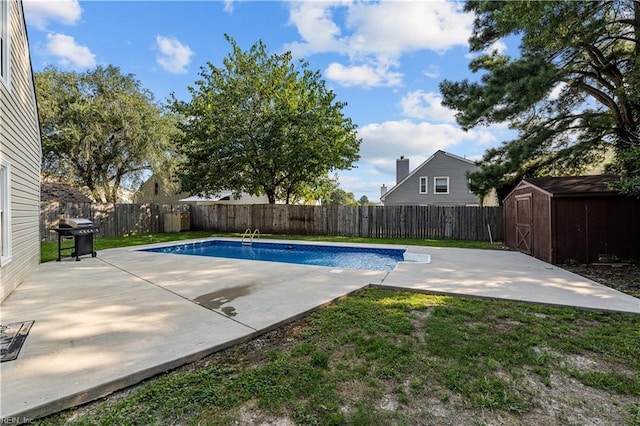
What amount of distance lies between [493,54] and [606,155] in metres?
5.26

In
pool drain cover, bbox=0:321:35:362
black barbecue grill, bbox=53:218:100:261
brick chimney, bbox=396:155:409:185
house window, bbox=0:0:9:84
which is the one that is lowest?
pool drain cover, bbox=0:321:35:362

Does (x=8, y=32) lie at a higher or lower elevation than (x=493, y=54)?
lower

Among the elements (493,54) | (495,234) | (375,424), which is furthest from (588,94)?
(375,424)

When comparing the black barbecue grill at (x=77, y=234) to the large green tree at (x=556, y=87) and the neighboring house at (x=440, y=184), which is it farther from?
the neighboring house at (x=440, y=184)

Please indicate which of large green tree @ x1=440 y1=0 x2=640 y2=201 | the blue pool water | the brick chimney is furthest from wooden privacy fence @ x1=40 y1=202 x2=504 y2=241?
the brick chimney

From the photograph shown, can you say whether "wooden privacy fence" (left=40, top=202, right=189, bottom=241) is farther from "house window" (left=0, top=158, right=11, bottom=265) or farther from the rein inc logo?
the rein inc logo

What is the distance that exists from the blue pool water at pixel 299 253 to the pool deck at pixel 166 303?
189cm

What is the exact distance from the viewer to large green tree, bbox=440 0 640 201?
680 cm

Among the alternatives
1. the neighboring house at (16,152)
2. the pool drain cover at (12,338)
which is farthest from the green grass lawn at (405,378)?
the neighboring house at (16,152)

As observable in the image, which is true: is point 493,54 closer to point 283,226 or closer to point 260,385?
point 283,226

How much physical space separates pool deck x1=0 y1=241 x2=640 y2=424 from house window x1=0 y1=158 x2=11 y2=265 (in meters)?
0.70

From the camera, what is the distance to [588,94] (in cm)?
962

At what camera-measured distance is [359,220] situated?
13.7 m

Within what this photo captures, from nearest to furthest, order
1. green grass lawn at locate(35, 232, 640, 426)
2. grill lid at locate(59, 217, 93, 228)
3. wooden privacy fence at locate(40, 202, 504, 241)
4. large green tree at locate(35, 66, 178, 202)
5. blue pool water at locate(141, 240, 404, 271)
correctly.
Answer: green grass lawn at locate(35, 232, 640, 426) → grill lid at locate(59, 217, 93, 228) → blue pool water at locate(141, 240, 404, 271) → wooden privacy fence at locate(40, 202, 504, 241) → large green tree at locate(35, 66, 178, 202)
